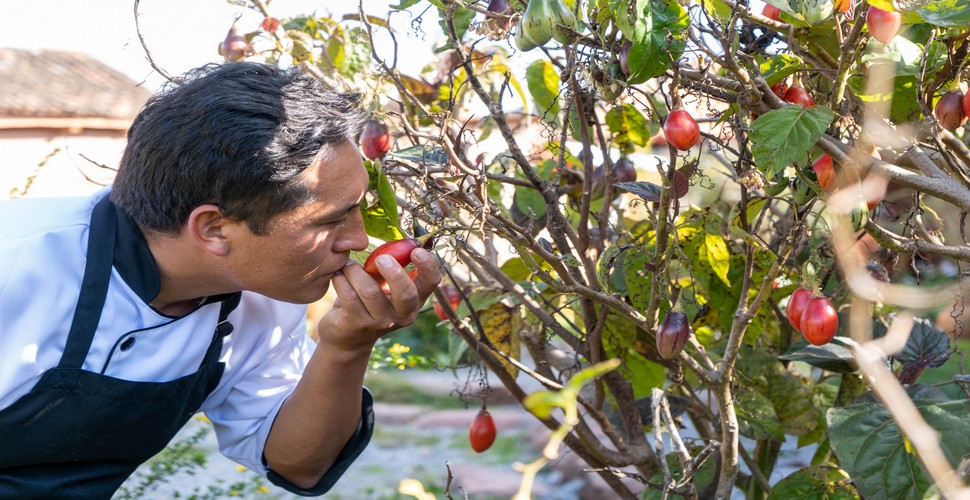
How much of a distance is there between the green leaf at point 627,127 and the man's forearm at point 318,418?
728mm

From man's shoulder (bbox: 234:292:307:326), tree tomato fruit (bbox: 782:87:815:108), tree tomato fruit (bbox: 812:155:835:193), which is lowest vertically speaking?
man's shoulder (bbox: 234:292:307:326)

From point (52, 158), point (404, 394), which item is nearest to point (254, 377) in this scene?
point (404, 394)

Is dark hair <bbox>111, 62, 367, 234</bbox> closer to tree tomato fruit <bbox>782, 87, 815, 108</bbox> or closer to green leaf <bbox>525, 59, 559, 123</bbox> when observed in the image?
green leaf <bbox>525, 59, 559, 123</bbox>

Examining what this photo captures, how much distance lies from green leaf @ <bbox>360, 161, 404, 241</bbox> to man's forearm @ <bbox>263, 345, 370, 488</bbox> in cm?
22

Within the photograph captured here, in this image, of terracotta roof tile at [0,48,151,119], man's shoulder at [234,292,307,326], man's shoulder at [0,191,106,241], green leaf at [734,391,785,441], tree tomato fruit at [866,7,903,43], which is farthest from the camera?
terracotta roof tile at [0,48,151,119]

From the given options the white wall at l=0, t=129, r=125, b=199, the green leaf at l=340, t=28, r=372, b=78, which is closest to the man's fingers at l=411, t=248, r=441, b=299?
the green leaf at l=340, t=28, r=372, b=78

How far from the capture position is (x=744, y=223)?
1471 millimetres

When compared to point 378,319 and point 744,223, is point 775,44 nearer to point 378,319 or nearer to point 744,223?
point 744,223

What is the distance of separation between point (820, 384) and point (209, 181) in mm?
1450

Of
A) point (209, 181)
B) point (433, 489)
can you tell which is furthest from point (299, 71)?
point (433, 489)

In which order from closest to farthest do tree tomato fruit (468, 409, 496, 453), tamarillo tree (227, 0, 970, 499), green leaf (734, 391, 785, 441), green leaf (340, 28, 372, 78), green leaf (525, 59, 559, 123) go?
tamarillo tree (227, 0, 970, 499)
green leaf (734, 391, 785, 441)
green leaf (525, 59, 559, 123)
tree tomato fruit (468, 409, 496, 453)
green leaf (340, 28, 372, 78)

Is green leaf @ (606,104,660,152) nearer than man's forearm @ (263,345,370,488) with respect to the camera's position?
No

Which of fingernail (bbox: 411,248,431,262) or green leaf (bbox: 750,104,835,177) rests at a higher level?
green leaf (bbox: 750,104,835,177)

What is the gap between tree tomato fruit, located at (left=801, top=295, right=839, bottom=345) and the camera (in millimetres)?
1354
